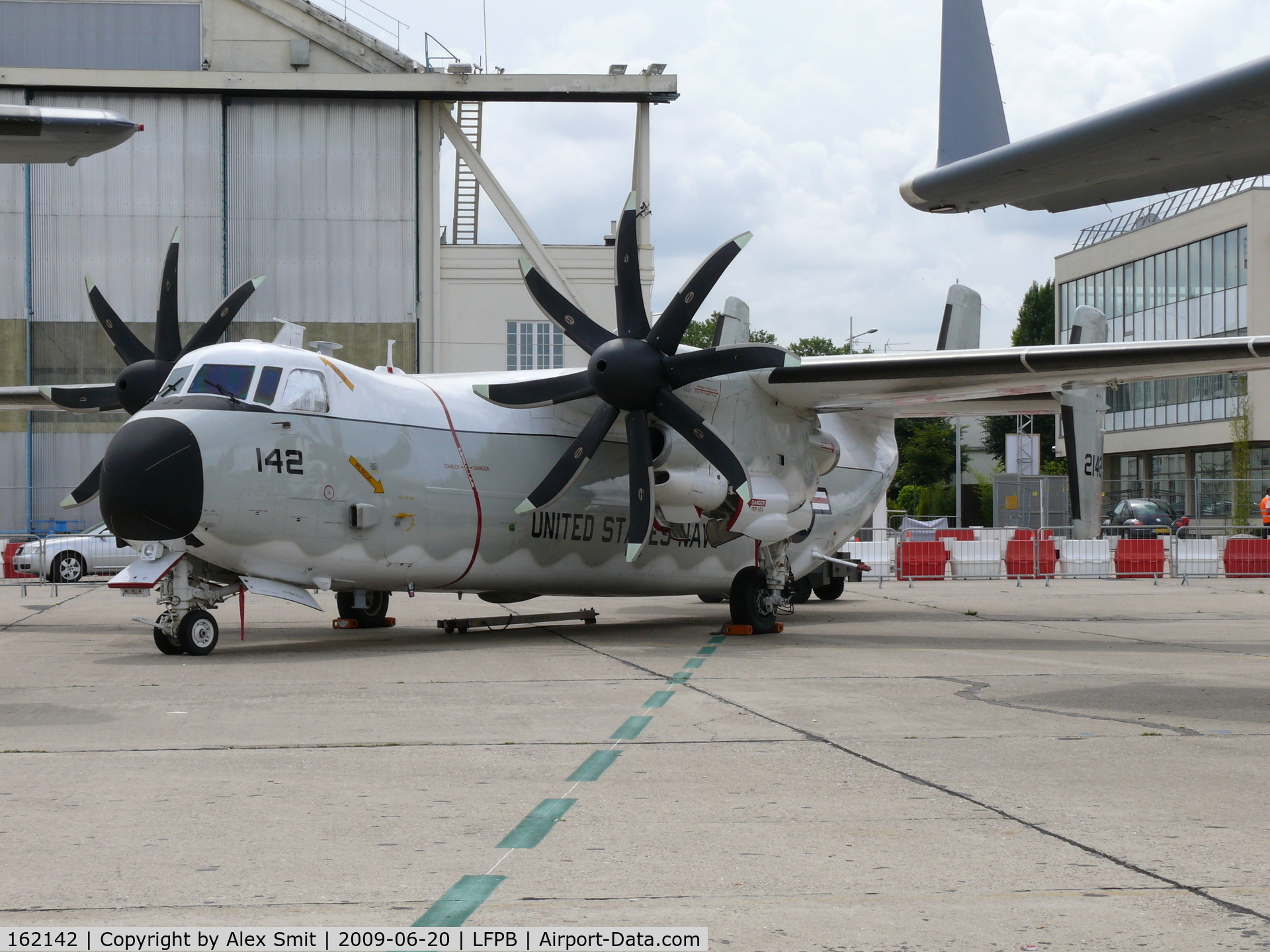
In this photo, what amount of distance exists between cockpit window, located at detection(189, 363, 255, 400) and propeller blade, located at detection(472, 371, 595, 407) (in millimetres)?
3124

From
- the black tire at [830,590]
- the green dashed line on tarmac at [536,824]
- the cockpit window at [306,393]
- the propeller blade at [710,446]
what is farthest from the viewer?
the black tire at [830,590]

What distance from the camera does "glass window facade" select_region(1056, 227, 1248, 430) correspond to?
5200cm

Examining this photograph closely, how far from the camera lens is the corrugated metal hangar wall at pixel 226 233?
39.2 meters

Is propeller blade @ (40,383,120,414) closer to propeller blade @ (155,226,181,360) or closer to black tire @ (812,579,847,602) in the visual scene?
propeller blade @ (155,226,181,360)

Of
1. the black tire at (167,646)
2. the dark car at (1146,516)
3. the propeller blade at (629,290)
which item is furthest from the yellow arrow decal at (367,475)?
the dark car at (1146,516)

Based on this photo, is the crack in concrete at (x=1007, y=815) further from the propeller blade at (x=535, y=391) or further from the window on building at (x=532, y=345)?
the window on building at (x=532, y=345)

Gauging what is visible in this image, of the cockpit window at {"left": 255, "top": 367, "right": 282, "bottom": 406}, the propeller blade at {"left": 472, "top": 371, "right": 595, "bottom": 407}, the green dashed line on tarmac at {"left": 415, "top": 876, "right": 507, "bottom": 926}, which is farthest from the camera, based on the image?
the propeller blade at {"left": 472, "top": 371, "right": 595, "bottom": 407}

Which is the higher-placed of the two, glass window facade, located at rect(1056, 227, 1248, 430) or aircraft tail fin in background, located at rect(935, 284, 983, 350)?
glass window facade, located at rect(1056, 227, 1248, 430)

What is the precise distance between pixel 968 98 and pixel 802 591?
14.6 meters

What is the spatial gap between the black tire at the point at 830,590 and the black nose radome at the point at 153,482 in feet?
43.9

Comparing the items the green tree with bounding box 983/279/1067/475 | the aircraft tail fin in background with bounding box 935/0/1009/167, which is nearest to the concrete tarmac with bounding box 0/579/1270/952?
the aircraft tail fin in background with bounding box 935/0/1009/167

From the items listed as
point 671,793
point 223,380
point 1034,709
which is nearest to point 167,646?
point 223,380

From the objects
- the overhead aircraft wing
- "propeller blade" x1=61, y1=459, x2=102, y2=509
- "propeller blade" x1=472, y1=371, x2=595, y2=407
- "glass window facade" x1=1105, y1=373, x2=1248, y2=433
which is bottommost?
"propeller blade" x1=61, y1=459, x2=102, y2=509

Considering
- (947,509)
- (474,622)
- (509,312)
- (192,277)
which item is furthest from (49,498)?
(947,509)
